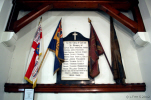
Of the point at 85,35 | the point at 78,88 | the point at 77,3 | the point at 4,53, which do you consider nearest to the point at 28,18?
the point at 4,53

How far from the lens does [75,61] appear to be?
2113 millimetres

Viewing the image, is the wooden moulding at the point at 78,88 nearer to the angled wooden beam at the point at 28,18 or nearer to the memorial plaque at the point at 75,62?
the memorial plaque at the point at 75,62

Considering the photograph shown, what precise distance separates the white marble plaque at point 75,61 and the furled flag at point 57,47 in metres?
0.09

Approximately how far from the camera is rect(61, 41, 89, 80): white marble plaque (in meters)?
2.04

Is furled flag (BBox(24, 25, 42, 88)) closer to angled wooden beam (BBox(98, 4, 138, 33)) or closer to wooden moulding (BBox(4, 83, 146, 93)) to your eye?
wooden moulding (BBox(4, 83, 146, 93))

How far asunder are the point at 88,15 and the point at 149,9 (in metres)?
1.08

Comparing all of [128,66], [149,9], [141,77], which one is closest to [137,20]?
[149,9]

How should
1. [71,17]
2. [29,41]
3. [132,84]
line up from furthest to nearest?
[71,17] < [29,41] < [132,84]

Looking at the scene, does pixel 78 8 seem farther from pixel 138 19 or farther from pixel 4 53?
pixel 4 53

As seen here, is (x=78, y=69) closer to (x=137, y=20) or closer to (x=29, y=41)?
(x=29, y=41)

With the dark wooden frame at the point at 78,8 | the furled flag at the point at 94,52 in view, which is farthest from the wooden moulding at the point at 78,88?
the furled flag at the point at 94,52

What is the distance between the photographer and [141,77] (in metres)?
2.02

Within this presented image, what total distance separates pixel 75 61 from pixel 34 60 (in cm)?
71

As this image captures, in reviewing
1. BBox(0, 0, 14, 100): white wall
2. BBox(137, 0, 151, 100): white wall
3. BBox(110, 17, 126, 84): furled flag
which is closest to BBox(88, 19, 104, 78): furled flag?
BBox(110, 17, 126, 84): furled flag
